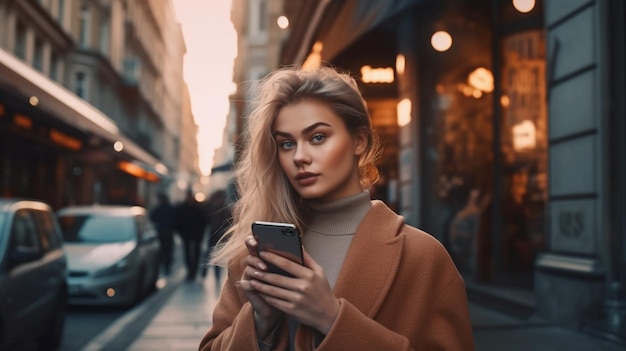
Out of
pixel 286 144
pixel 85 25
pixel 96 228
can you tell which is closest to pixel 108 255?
pixel 96 228

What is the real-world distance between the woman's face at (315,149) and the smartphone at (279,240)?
0.30 metres

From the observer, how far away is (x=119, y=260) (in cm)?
1051

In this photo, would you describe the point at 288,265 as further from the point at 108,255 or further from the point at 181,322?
the point at 108,255

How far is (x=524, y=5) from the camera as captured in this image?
9477 millimetres

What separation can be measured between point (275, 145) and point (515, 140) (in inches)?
322

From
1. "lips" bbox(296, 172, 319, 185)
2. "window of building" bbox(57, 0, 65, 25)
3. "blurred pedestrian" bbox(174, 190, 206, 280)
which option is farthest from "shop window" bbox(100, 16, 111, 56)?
"lips" bbox(296, 172, 319, 185)

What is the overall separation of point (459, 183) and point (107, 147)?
15.2m

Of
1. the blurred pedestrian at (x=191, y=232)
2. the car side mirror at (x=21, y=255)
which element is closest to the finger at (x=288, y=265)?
the car side mirror at (x=21, y=255)

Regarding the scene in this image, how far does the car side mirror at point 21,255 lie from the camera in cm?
625

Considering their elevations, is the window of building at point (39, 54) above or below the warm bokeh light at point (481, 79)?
above

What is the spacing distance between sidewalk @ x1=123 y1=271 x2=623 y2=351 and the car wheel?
848 mm

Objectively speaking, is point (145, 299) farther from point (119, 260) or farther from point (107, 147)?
point (107, 147)

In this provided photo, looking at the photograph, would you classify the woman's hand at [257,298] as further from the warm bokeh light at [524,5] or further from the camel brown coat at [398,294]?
the warm bokeh light at [524,5]

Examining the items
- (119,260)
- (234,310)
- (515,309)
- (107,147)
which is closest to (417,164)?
(515,309)
